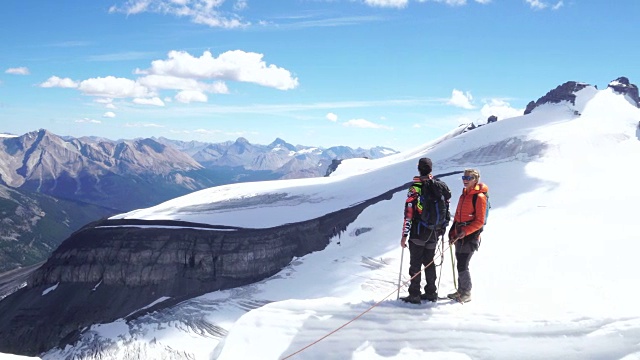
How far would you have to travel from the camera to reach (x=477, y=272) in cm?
5525

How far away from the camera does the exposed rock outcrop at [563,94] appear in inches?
Result: 6117

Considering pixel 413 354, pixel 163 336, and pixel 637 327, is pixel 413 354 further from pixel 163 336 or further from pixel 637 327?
pixel 163 336

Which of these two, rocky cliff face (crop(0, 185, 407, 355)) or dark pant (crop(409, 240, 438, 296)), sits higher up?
dark pant (crop(409, 240, 438, 296))

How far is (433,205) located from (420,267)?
7.30 ft

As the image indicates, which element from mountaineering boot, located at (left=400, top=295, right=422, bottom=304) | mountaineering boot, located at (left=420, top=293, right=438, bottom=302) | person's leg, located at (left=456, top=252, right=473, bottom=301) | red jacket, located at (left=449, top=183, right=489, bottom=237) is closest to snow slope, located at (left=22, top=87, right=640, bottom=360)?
mountaineering boot, located at (left=400, top=295, right=422, bottom=304)

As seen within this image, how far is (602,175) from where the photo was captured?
289ft

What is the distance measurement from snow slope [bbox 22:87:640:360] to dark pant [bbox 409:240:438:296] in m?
0.63

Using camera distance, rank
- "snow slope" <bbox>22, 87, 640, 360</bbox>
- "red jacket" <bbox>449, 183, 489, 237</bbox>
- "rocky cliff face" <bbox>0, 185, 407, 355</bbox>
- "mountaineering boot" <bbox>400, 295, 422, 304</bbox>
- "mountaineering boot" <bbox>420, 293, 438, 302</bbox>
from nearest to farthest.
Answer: "snow slope" <bbox>22, 87, 640, 360</bbox>
"mountaineering boot" <bbox>400, 295, 422, 304</bbox>
"mountaineering boot" <bbox>420, 293, 438, 302</bbox>
"red jacket" <bbox>449, 183, 489, 237</bbox>
"rocky cliff face" <bbox>0, 185, 407, 355</bbox>

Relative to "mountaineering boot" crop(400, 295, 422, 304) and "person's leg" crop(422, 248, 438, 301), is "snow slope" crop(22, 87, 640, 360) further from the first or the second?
"person's leg" crop(422, 248, 438, 301)

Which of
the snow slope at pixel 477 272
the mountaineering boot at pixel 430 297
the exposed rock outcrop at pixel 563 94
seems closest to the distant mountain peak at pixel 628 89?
the snow slope at pixel 477 272

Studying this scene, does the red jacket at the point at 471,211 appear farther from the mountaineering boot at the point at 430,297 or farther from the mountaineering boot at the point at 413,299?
the mountaineering boot at the point at 413,299

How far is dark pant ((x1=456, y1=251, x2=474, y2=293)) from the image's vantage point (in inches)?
579

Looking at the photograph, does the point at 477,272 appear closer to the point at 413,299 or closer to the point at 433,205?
the point at 413,299

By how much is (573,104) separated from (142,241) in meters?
144
